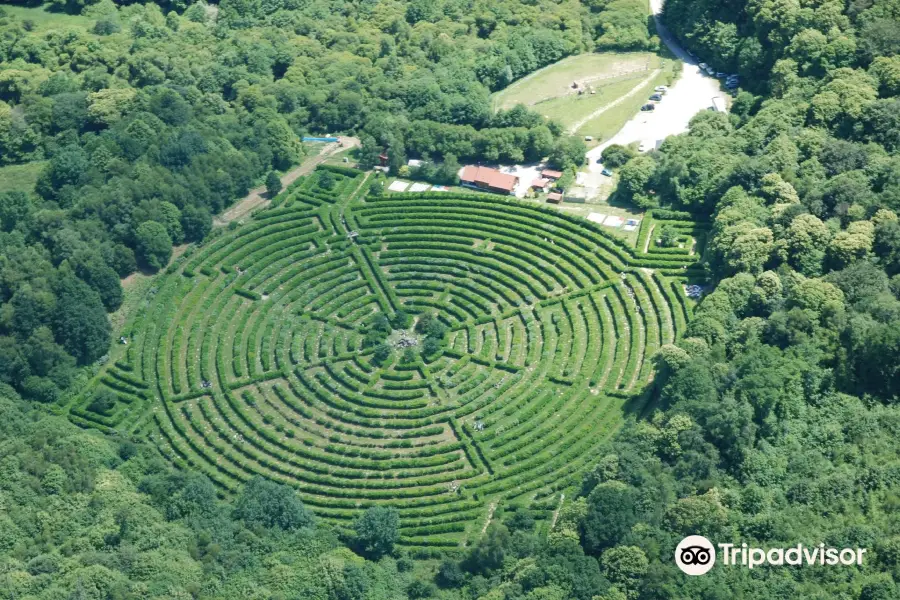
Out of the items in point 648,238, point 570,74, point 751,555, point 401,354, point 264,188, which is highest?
point 570,74

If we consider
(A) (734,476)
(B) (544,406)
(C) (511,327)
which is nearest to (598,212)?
(C) (511,327)

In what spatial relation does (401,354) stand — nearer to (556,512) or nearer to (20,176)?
(556,512)

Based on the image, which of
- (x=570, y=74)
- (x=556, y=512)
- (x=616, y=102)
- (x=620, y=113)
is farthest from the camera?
(x=570, y=74)

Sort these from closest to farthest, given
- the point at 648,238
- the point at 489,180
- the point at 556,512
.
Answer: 1. the point at 556,512
2. the point at 648,238
3. the point at 489,180

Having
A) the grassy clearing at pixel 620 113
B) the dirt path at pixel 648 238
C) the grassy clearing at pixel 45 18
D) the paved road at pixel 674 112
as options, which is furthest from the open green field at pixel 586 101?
the grassy clearing at pixel 45 18

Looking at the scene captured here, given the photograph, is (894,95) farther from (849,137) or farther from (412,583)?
(412,583)

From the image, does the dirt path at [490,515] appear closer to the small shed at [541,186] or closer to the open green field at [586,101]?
the small shed at [541,186]

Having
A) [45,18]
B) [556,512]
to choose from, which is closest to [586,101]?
[556,512]
